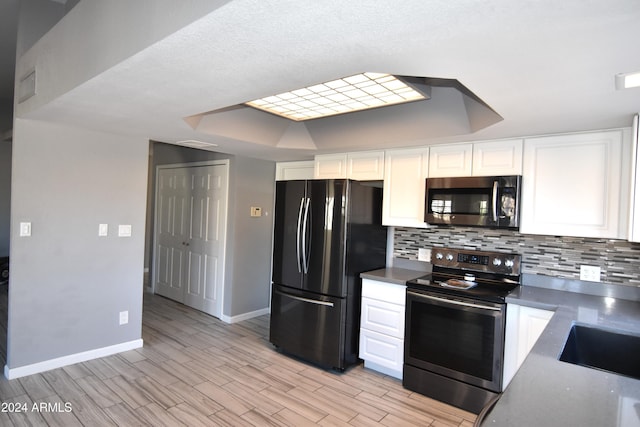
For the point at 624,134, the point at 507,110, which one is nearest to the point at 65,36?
the point at 507,110

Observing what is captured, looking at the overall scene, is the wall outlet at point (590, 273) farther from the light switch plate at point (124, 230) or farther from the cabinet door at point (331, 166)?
the light switch plate at point (124, 230)

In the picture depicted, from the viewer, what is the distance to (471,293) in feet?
8.75

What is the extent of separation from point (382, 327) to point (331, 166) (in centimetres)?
171

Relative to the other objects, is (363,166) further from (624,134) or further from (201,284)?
(201,284)

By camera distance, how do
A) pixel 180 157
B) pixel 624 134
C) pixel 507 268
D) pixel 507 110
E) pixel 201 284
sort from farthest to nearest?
pixel 180 157 < pixel 201 284 < pixel 507 268 < pixel 624 134 < pixel 507 110

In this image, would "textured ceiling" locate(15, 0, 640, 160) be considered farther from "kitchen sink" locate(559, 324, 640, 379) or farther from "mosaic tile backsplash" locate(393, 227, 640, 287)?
"kitchen sink" locate(559, 324, 640, 379)

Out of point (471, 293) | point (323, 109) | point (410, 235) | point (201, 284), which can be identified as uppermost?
point (323, 109)

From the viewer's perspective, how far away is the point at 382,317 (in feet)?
10.5

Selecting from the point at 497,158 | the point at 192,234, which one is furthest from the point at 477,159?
the point at 192,234

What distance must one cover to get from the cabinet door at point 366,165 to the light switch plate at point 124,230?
223cm

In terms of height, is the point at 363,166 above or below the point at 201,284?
above

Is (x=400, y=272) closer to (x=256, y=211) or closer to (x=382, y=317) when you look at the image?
(x=382, y=317)

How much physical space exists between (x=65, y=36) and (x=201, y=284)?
3394mm

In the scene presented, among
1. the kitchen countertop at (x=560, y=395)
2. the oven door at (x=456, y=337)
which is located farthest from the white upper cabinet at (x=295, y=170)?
the kitchen countertop at (x=560, y=395)
